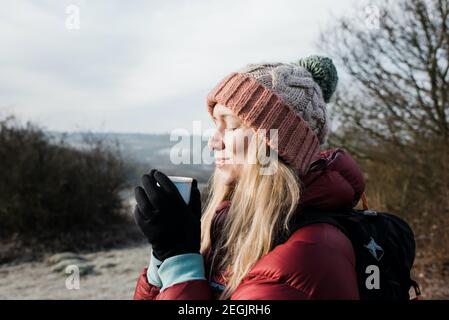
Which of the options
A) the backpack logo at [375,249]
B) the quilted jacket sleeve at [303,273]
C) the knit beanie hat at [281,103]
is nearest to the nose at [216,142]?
the knit beanie hat at [281,103]

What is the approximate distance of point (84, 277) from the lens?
7582 millimetres

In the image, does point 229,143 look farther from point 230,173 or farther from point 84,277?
point 84,277

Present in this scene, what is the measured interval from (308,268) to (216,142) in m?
0.60

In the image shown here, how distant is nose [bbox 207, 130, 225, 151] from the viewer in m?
1.71

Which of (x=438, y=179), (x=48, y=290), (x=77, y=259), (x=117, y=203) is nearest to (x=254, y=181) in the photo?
(x=48, y=290)

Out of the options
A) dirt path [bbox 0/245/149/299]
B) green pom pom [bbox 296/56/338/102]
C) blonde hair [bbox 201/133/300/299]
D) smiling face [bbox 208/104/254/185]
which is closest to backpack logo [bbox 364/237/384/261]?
blonde hair [bbox 201/133/300/299]

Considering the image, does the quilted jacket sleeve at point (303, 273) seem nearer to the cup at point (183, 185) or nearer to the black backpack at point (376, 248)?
the black backpack at point (376, 248)

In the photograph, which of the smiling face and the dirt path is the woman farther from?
the dirt path

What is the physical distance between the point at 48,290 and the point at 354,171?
21.0ft

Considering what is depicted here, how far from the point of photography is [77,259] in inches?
344

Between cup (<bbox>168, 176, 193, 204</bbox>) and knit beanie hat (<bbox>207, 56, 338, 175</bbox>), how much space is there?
0.30 m

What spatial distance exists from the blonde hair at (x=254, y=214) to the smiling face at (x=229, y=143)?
3 cm

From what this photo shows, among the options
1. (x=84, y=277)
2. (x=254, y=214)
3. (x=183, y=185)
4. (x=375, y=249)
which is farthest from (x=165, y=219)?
(x=84, y=277)

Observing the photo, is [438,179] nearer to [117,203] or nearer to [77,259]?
[77,259]
